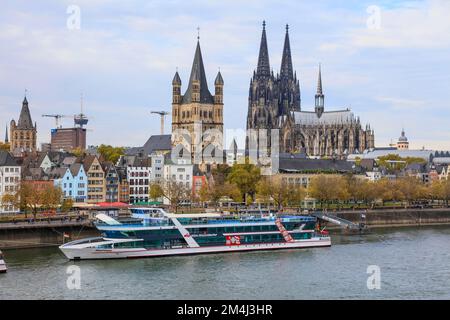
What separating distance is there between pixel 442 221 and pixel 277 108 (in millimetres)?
87456

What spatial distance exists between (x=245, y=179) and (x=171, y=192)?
11790 millimetres

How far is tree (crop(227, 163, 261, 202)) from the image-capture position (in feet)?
339

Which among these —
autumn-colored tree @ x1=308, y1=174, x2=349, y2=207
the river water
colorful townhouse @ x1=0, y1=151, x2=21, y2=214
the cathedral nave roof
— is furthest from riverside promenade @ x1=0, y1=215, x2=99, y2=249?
the cathedral nave roof

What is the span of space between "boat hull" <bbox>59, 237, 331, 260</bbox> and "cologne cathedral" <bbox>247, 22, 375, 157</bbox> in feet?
363

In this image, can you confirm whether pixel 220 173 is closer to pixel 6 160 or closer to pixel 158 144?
pixel 158 144

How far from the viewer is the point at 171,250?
60.2 m

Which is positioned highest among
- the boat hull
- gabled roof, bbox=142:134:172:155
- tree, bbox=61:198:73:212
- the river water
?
gabled roof, bbox=142:134:172:155

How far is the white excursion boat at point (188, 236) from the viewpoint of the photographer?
5772cm

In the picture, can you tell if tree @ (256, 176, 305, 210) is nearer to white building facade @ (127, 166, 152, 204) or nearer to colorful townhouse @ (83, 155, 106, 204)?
white building facade @ (127, 166, 152, 204)

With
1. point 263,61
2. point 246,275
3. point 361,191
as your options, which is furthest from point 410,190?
point 263,61

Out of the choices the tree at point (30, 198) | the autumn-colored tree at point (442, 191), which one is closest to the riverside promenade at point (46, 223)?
the tree at point (30, 198)

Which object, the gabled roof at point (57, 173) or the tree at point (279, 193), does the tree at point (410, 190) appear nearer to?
the tree at point (279, 193)
